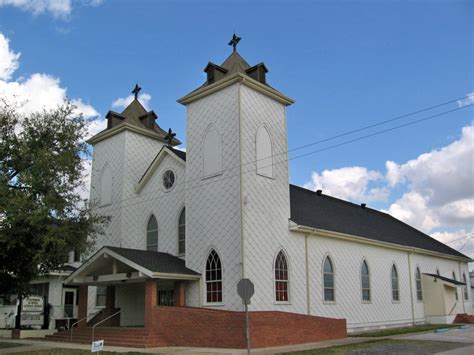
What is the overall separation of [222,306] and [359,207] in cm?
2154

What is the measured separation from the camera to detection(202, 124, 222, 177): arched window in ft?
82.0

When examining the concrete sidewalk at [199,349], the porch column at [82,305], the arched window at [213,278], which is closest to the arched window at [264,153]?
the arched window at [213,278]

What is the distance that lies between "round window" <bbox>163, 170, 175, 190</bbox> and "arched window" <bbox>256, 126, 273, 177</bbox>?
577 cm

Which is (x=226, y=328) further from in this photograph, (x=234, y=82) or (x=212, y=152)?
(x=234, y=82)

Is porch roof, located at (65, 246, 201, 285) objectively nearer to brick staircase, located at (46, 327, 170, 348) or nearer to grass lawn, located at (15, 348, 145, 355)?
brick staircase, located at (46, 327, 170, 348)

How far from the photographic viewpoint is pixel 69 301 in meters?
36.5

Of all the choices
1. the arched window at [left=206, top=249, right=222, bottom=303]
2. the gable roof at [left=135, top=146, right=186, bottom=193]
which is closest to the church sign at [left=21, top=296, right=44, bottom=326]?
the gable roof at [left=135, top=146, right=186, bottom=193]

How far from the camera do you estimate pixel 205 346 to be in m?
20.9

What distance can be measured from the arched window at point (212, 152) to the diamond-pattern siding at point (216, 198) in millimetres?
240

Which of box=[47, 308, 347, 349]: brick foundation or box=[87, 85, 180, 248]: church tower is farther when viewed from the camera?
box=[87, 85, 180, 248]: church tower

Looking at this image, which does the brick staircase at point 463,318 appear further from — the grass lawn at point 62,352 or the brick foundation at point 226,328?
the grass lawn at point 62,352

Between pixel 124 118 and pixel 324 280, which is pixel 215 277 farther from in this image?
pixel 124 118

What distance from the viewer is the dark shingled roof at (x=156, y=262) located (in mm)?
22734

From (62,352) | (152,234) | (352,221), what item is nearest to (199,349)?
(62,352)
